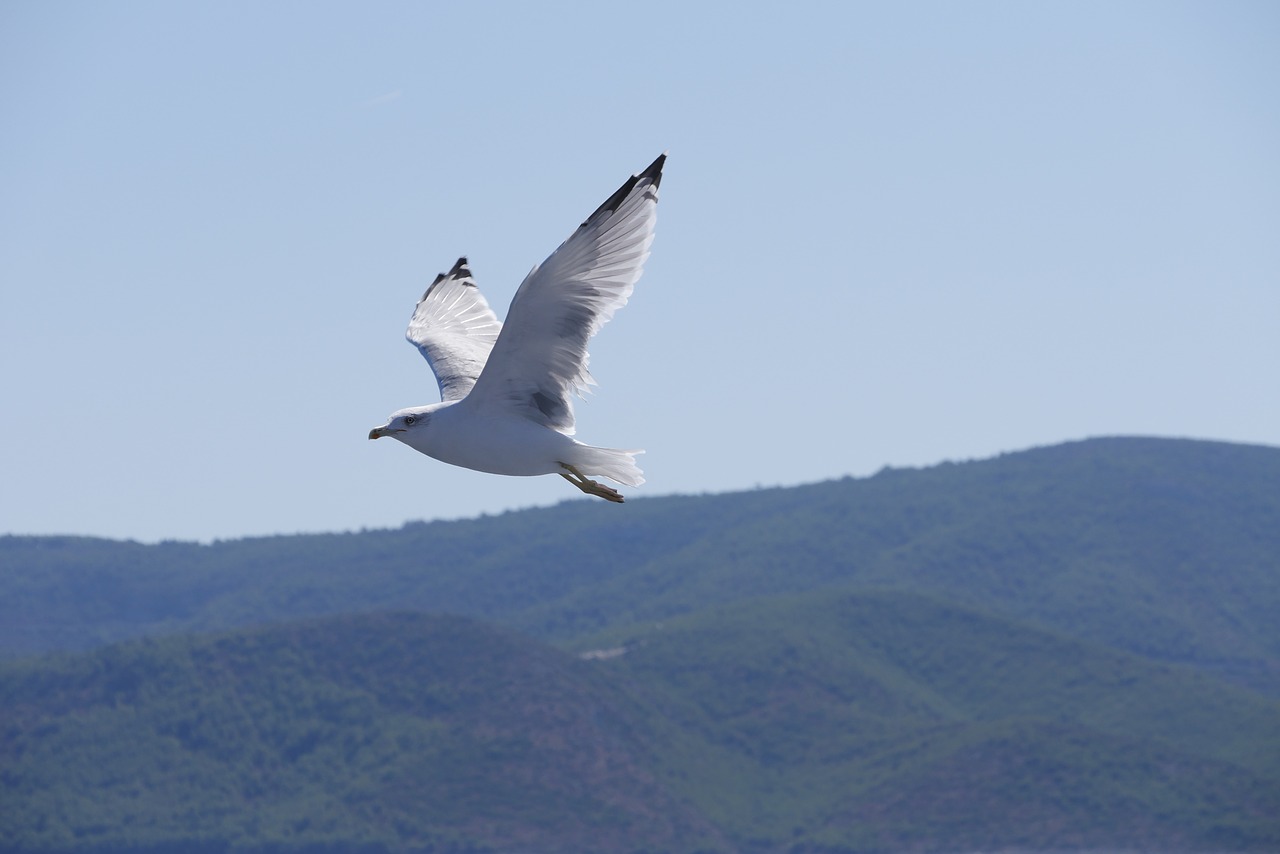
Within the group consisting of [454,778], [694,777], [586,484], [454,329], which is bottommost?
[586,484]

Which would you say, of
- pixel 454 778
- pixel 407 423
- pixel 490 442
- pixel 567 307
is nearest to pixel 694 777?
pixel 454 778

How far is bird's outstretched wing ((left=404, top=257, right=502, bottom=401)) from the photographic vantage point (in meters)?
24.3

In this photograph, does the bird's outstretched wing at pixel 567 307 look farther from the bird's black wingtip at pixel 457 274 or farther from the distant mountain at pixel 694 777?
the distant mountain at pixel 694 777

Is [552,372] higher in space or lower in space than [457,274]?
lower

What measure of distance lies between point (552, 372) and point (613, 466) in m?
1.71

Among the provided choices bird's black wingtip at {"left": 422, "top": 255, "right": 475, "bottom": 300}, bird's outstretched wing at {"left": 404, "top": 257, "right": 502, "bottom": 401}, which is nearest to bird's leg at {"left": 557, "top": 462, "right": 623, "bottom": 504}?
bird's outstretched wing at {"left": 404, "top": 257, "right": 502, "bottom": 401}

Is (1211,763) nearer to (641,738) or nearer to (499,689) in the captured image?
(641,738)

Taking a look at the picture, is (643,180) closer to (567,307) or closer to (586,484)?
(567,307)

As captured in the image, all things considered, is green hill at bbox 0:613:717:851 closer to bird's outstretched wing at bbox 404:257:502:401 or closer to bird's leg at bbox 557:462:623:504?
bird's outstretched wing at bbox 404:257:502:401

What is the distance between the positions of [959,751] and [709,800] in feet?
91.8

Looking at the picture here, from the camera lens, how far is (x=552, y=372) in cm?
1997

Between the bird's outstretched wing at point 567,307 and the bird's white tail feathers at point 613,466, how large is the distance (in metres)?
0.51

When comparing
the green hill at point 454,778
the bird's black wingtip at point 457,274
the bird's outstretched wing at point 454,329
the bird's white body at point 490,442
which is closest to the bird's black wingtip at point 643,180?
the bird's white body at point 490,442

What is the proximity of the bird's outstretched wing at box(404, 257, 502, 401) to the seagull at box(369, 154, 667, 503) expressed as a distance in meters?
3.14
